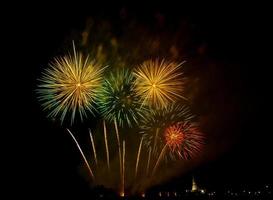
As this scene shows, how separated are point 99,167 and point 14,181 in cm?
444

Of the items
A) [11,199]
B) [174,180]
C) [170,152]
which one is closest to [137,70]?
[170,152]

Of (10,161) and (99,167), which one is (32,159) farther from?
(99,167)

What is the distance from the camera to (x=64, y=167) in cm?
2286

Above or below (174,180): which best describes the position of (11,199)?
below

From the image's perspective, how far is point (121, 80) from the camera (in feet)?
56.1

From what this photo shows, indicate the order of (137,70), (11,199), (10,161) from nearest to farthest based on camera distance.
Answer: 1. (11,199)
2. (137,70)
3. (10,161)

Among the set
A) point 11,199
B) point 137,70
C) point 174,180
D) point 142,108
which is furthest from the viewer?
point 174,180

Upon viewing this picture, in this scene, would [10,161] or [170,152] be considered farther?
[10,161]

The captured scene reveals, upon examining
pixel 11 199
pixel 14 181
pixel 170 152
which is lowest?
pixel 11 199

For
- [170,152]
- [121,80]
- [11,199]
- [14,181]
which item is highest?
[121,80]

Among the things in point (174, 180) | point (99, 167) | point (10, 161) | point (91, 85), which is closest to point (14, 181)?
point (10, 161)

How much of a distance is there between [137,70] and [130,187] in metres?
7.79

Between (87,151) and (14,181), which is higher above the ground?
(87,151)

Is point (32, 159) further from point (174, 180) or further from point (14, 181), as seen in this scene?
point (174, 180)
